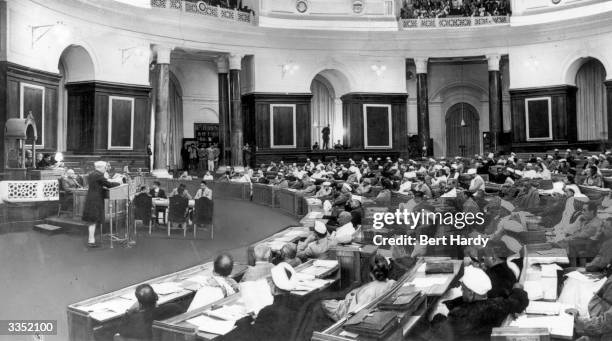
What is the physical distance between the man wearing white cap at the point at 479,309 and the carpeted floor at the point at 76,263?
3.52m

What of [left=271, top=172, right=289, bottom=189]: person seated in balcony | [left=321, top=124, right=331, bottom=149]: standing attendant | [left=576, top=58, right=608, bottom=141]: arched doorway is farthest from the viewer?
[left=321, top=124, right=331, bottom=149]: standing attendant

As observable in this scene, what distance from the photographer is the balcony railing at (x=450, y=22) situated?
24469 millimetres

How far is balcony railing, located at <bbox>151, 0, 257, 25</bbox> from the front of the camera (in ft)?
68.4

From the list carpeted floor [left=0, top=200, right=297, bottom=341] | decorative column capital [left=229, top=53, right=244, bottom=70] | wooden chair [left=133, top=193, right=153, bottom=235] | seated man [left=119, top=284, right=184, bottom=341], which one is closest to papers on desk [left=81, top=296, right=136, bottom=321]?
seated man [left=119, top=284, right=184, bottom=341]

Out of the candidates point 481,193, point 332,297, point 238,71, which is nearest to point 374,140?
point 238,71

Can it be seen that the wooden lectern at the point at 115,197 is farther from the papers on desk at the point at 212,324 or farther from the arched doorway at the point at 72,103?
the arched doorway at the point at 72,103

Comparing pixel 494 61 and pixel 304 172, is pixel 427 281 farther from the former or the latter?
pixel 494 61

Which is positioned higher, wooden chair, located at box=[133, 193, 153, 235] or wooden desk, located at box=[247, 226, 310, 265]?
wooden chair, located at box=[133, 193, 153, 235]

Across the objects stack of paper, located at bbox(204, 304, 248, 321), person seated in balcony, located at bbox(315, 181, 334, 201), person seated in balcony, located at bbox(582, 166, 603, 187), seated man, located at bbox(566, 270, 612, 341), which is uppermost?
person seated in balcony, located at bbox(582, 166, 603, 187)

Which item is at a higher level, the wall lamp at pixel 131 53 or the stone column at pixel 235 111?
the wall lamp at pixel 131 53

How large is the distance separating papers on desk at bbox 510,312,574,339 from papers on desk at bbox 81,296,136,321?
10.5 feet

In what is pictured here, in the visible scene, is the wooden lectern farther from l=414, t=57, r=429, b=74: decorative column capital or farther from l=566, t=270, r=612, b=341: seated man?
l=414, t=57, r=429, b=74: decorative column capital

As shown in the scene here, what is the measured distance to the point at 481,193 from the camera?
1074 centimetres

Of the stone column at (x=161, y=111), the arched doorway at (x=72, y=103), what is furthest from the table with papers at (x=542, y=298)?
the stone column at (x=161, y=111)
